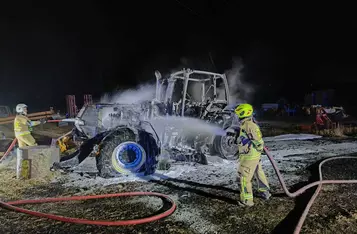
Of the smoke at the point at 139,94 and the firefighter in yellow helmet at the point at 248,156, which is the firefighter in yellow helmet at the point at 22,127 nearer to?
the smoke at the point at 139,94

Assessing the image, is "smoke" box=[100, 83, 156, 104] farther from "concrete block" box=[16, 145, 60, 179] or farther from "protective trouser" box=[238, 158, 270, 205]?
"protective trouser" box=[238, 158, 270, 205]

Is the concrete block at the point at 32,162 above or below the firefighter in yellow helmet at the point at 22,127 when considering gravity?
below

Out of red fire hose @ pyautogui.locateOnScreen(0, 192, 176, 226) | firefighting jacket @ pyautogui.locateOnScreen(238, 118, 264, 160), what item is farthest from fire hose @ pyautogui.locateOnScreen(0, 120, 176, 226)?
firefighting jacket @ pyautogui.locateOnScreen(238, 118, 264, 160)

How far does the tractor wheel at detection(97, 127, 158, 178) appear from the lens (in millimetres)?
5711

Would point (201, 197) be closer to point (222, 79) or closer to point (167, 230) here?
point (167, 230)

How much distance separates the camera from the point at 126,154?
607cm

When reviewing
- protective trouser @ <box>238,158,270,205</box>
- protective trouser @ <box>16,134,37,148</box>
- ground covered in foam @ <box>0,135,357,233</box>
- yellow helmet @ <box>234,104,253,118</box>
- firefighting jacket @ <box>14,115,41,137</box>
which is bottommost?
ground covered in foam @ <box>0,135,357,233</box>

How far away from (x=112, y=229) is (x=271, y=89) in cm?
3827

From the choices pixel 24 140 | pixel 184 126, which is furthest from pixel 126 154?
pixel 24 140

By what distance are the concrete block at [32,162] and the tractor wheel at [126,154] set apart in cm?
121

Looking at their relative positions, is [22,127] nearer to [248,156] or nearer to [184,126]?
[184,126]

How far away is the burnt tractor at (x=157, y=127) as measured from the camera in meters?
5.93

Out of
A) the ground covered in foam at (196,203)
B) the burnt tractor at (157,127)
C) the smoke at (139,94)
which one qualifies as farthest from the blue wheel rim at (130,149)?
the smoke at (139,94)

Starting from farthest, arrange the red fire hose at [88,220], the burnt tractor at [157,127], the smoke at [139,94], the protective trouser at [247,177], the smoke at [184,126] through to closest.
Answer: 1. the smoke at [139,94]
2. the smoke at [184,126]
3. the burnt tractor at [157,127]
4. the protective trouser at [247,177]
5. the red fire hose at [88,220]
